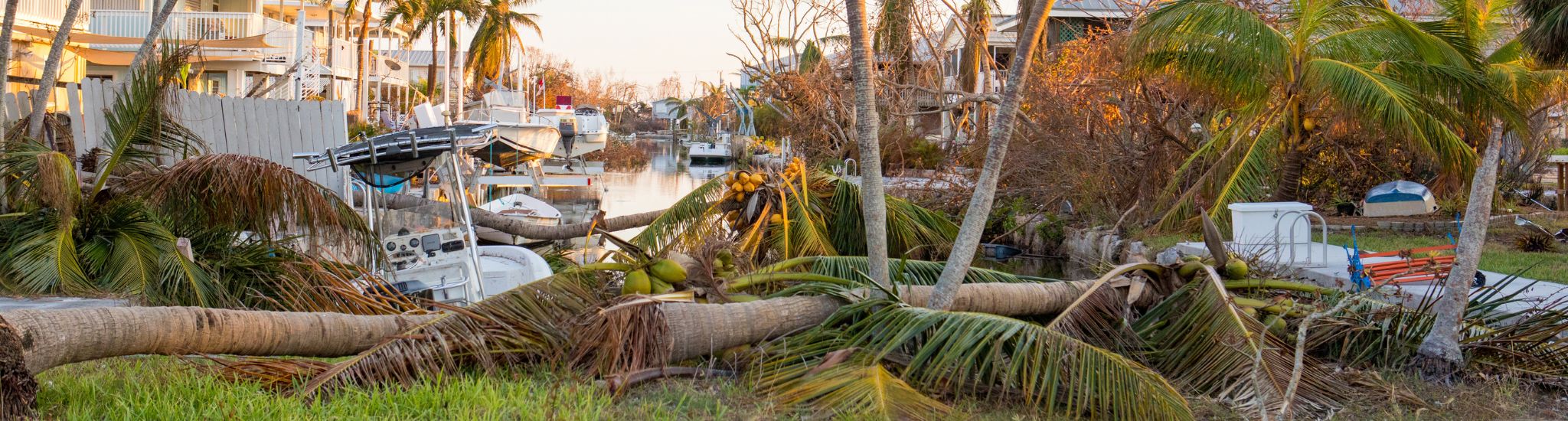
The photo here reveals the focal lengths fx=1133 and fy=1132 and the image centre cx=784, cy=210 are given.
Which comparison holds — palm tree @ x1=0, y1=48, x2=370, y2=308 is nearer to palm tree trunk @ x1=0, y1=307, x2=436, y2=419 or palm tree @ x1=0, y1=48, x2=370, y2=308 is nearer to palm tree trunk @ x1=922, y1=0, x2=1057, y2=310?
palm tree trunk @ x1=0, y1=307, x2=436, y2=419

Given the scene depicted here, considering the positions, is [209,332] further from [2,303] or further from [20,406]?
[2,303]

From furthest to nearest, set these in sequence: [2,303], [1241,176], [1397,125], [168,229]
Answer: [1241,176], [1397,125], [168,229], [2,303]

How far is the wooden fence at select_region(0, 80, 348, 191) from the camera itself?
35.5ft

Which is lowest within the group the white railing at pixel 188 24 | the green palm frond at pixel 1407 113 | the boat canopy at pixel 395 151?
the boat canopy at pixel 395 151

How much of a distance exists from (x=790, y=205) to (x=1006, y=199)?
10524mm

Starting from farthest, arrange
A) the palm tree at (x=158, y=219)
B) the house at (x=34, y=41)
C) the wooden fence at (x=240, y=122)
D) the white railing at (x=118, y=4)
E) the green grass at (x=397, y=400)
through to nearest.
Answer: the white railing at (x=118, y=4) → the house at (x=34, y=41) → the wooden fence at (x=240, y=122) → the palm tree at (x=158, y=219) → the green grass at (x=397, y=400)

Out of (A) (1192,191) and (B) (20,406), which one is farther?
(A) (1192,191)

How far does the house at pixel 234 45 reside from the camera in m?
25.9

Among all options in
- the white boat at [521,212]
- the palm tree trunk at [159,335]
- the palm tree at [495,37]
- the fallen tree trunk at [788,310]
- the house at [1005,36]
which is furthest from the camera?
the palm tree at [495,37]

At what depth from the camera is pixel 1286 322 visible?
6164 mm

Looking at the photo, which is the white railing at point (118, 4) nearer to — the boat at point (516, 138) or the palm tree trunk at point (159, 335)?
the boat at point (516, 138)

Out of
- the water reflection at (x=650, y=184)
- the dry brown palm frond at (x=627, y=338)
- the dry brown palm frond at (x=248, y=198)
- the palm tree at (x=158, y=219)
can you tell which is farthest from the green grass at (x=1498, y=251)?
the water reflection at (x=650, y=184)

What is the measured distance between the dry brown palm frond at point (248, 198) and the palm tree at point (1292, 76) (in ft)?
27.9

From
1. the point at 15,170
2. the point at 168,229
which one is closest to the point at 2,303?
the point at 168,229
